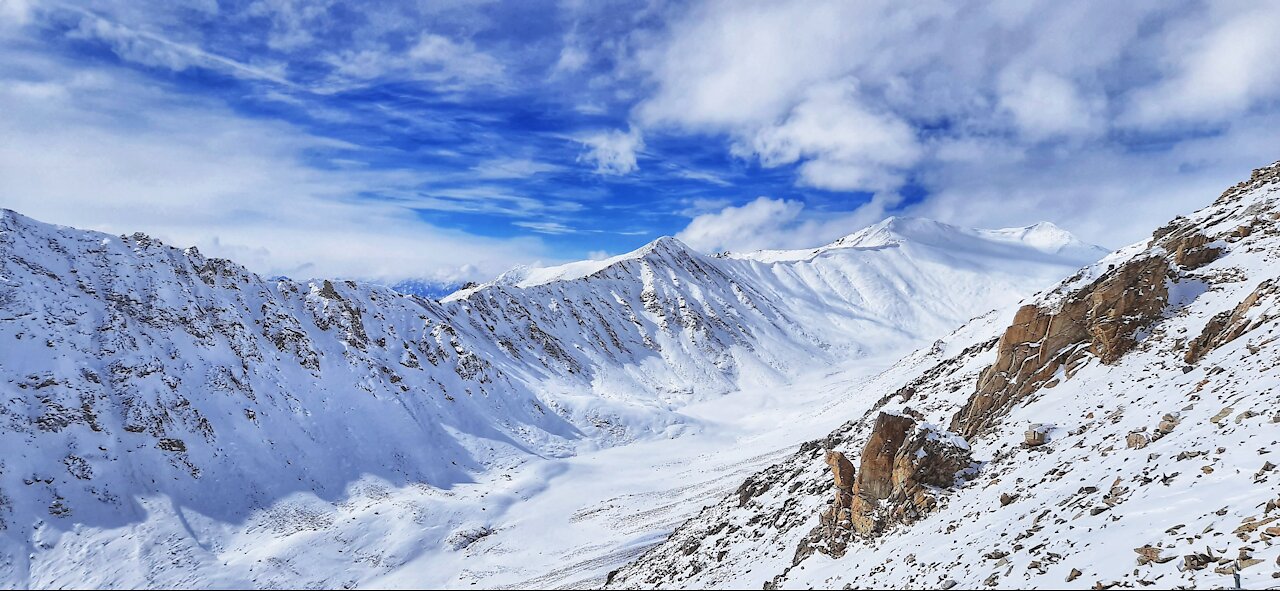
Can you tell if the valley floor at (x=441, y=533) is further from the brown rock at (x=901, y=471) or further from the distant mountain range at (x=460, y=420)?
the brown rock at (x=901, y=471)

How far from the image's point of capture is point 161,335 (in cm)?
5347

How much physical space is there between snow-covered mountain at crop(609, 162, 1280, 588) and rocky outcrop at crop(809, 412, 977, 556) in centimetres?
6

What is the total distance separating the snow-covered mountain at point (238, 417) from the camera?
132ft

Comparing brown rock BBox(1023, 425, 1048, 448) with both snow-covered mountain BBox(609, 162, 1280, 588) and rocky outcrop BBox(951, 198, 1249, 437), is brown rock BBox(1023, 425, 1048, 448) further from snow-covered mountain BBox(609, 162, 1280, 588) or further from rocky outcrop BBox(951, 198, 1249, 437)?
rocky outcrop BBox(951, 198, 1249, 437)

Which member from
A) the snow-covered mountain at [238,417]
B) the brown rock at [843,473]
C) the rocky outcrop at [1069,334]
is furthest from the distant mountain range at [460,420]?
the brown rock at [843,473]

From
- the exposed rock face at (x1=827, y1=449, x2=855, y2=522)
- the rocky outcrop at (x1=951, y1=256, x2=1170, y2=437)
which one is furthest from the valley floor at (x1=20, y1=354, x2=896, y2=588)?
the rocky outcrop at (x1=951, y1=256, x2=1170, y2=437)

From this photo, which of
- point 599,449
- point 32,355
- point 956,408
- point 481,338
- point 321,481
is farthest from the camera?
point 481,338

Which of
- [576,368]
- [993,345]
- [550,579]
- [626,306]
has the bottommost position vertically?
[550,579]

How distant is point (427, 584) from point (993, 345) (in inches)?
1508

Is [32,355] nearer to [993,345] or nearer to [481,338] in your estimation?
[481,338]

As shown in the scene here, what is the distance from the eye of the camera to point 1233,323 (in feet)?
60.4

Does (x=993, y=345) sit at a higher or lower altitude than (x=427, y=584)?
higher

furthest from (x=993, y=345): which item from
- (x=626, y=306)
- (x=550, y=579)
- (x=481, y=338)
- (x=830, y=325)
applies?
(x=830, y=325)

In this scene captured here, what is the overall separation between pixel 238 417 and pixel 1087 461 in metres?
58.7
